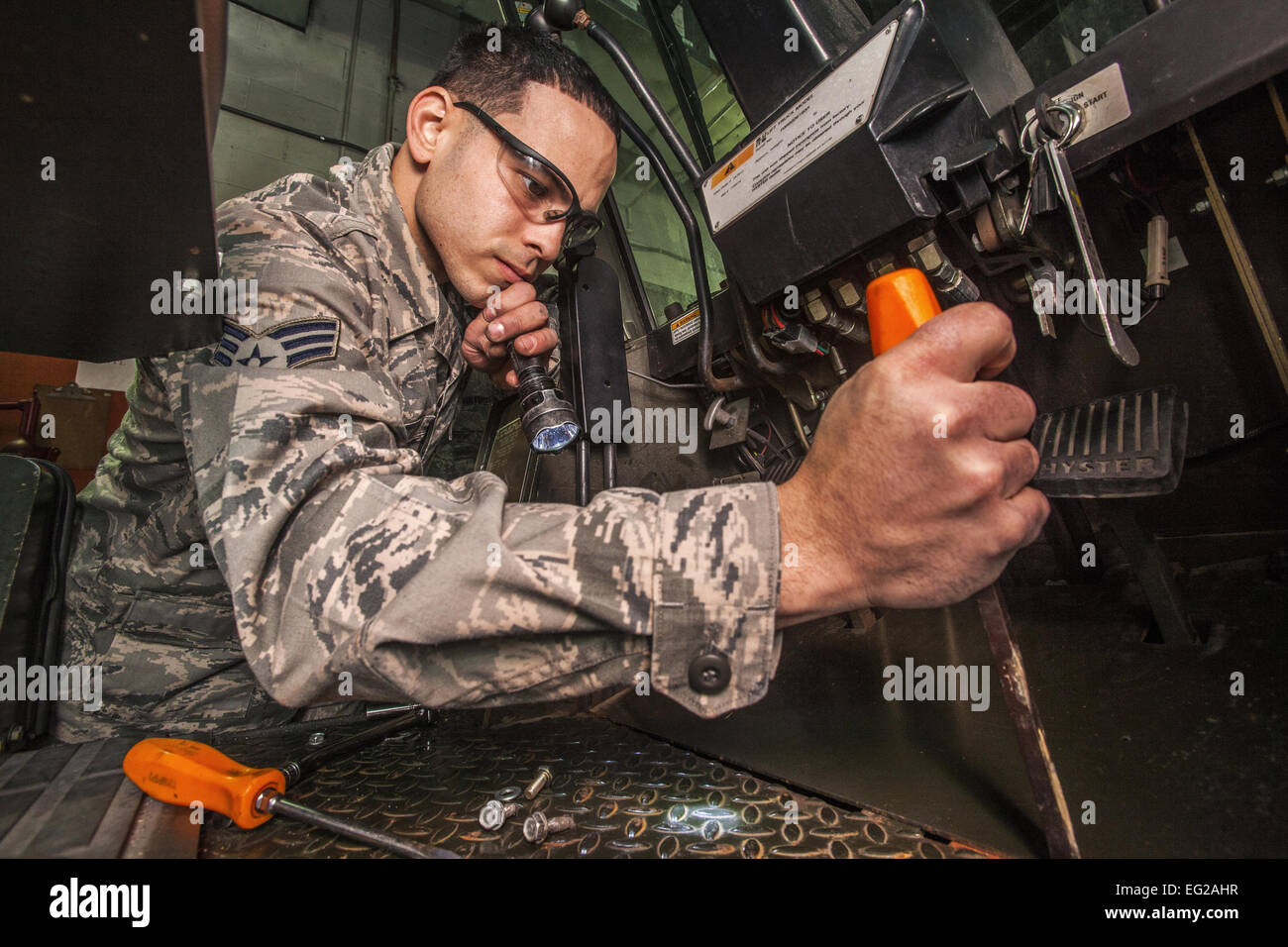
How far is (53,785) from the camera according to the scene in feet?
2.10

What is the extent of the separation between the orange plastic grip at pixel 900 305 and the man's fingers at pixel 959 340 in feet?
0.24

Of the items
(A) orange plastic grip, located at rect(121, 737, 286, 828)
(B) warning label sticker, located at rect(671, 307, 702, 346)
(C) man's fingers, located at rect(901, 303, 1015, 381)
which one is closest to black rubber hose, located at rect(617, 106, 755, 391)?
(B) warning label sticker, located at rect(671, 307, 702, 346)

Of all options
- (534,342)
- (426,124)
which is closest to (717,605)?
(534,342)

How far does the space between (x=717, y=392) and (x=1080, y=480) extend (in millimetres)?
841

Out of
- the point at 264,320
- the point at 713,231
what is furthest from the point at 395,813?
the point at 713,231

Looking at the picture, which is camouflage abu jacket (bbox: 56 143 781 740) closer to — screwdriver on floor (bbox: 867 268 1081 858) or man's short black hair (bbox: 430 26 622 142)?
screwdriver on floor (bbox: 867 268 1081 858)

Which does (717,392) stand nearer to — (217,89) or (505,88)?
(505,88)

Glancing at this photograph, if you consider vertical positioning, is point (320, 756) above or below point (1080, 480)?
below

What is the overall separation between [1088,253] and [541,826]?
0.80m

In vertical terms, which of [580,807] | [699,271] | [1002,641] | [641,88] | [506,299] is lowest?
[580,807]

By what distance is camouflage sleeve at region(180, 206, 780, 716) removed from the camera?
430mm

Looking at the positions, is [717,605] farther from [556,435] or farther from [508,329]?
[508,329]

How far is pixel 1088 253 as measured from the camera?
0.54m

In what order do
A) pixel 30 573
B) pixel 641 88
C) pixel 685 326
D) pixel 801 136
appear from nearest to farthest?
pixel 801 136, pixel 30 573, pixel 641 88, pixel 685 326
